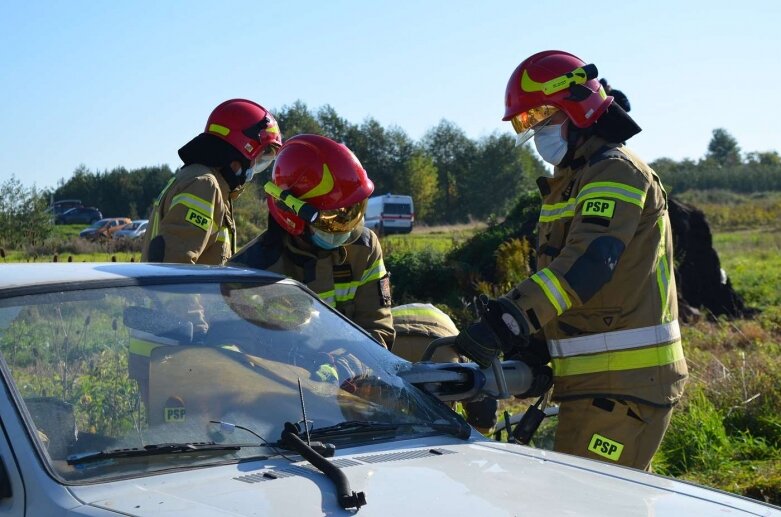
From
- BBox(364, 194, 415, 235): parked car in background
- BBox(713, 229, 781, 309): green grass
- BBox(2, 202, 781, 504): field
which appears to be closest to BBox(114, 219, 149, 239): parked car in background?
BBox(2, 202, 781, 504): field

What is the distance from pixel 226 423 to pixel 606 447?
5.93 ft

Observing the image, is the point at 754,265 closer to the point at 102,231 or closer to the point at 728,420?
the point at 102,231

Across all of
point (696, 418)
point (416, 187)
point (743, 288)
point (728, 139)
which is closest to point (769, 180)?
point (416, 187)

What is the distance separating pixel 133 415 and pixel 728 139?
3870 inches

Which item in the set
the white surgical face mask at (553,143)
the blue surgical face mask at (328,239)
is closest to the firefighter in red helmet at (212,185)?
the blue surgical face mask at (328,239)

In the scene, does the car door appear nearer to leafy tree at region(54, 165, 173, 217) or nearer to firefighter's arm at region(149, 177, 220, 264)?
firefighter's arm at region(149, 177, 220, 264)

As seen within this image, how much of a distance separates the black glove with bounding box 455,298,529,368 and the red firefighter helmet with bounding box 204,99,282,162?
2.87 meters

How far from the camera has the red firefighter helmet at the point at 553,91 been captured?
4305 millimetres

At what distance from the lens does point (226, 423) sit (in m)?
2.88

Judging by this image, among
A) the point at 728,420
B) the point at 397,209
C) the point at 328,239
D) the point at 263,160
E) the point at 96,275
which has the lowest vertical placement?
the point at 728,420

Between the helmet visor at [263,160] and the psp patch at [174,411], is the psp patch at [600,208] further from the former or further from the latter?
the helmet visor at [263,160]

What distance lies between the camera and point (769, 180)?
61.5 metres

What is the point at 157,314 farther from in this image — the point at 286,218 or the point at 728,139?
the point at 728,139

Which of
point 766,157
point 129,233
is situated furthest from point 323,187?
point 766,157
